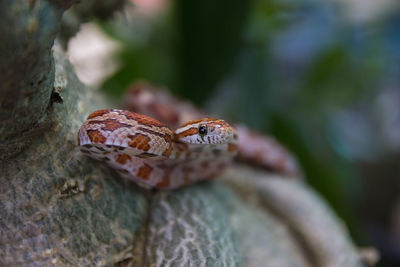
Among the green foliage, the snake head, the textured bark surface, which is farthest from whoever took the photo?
the green foliage

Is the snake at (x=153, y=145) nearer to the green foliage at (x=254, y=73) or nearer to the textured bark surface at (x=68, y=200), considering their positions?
the textured bark surface at (x=68, y=200)

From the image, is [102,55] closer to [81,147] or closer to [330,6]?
[81,147]

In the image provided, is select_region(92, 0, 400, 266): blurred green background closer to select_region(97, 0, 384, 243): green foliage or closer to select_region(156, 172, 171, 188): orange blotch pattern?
select_region(97, 0, 384, 243): green foliage

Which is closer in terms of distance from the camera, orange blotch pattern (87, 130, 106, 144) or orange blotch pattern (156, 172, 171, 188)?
orange blotch pattern (87, 130, 106, 144)

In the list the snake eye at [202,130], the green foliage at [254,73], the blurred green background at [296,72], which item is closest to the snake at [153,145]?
the snake eye at [202,130]

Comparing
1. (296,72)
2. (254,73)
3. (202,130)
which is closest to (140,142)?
(202,130)

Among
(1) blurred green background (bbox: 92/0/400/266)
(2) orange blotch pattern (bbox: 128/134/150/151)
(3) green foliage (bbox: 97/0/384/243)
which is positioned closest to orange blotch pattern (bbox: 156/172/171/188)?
(2) orange blotch pattern (bbox: 128/134/150/151)

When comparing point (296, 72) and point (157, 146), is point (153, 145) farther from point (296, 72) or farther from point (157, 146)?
point (296, 72)

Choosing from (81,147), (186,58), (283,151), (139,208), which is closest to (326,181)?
(283,151)
